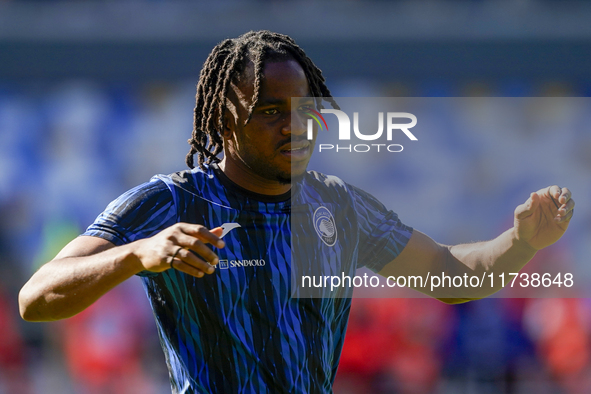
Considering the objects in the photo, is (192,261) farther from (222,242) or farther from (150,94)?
(150,94)

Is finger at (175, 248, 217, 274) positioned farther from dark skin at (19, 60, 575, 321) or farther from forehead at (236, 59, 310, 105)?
forehead at (236, 59, 310, 105)

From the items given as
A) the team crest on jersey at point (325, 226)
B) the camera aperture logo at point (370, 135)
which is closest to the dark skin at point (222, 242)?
the team crest on jersey at point (325, 226)

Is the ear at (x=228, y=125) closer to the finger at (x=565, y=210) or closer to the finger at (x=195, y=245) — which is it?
the finger at (x=195, y=245)

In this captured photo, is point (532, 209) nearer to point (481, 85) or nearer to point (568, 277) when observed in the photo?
point (568, 277)

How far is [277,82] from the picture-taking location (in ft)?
6.23

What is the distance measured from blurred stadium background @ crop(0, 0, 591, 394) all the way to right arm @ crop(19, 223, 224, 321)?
341cm

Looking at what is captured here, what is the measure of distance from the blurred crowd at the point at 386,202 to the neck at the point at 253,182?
0.63 m

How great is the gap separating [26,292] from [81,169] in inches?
167

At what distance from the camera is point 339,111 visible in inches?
90.4

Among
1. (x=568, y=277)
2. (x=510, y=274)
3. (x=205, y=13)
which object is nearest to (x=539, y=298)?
(x=568, y=277)

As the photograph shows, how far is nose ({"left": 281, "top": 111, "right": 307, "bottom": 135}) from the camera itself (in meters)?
1.88

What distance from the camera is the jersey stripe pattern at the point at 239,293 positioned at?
1.77 meters

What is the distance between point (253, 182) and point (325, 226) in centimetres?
29

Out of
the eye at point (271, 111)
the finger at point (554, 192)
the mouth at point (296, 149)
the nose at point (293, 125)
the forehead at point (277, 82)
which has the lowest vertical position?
the finger at point (554, 192)
